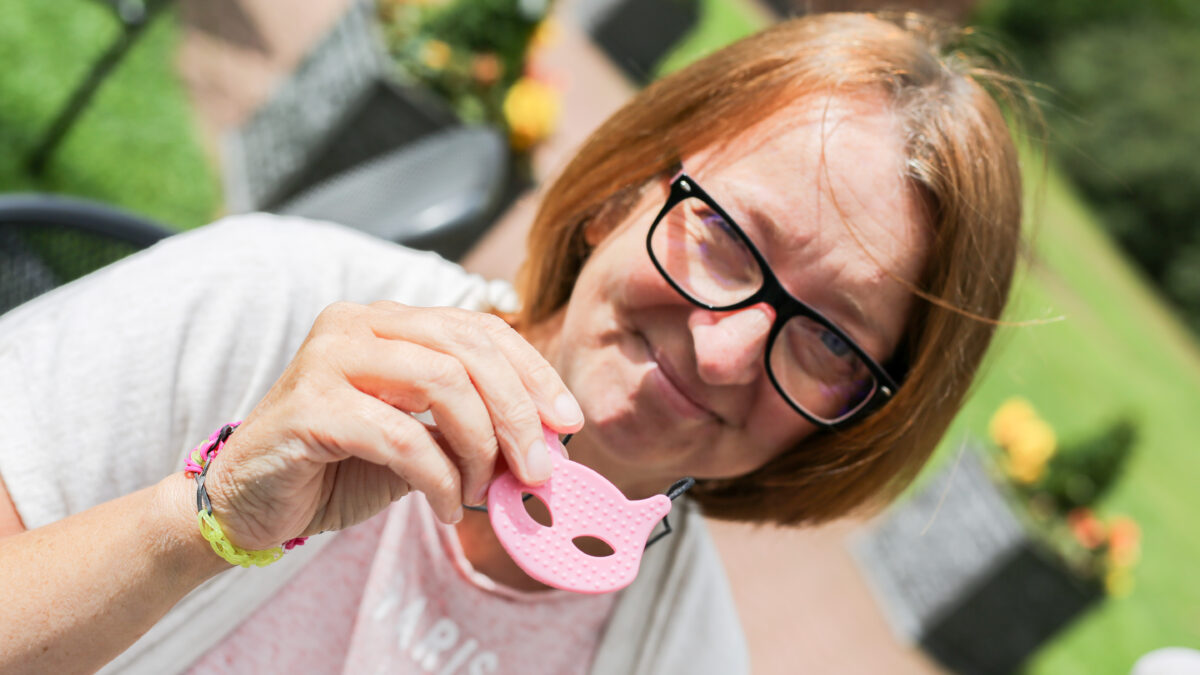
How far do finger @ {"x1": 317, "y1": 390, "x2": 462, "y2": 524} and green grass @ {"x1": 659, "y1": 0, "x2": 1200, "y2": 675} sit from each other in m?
1.31

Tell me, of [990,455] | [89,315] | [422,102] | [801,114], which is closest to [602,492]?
[801,114]

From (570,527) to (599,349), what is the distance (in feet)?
1.22

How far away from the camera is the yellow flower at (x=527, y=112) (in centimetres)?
525

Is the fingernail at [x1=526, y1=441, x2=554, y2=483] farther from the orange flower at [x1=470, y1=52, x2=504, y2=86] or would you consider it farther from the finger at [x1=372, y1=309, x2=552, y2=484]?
the orange flower at [x1=470, y1=52, x2=504, y2=86]

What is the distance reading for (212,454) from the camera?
1.12 meters

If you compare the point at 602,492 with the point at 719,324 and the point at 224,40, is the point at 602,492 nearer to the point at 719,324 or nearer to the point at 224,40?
the point at 719,324

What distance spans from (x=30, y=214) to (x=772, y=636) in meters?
4.07

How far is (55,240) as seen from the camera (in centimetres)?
193

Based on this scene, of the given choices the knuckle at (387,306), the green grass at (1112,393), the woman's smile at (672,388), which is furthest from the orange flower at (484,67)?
the knuckle at (387,306)

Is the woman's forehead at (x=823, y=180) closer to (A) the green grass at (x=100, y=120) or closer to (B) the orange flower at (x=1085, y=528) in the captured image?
(A) the green grass at (x=100, y=120)

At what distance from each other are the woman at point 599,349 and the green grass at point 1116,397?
15.3 inches

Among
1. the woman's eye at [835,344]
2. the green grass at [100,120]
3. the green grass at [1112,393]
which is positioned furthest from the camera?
the green grass at [1112,393]

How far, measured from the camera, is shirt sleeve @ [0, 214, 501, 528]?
143cm

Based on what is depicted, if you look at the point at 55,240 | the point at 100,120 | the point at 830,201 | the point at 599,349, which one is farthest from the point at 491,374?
the point at 100,120
